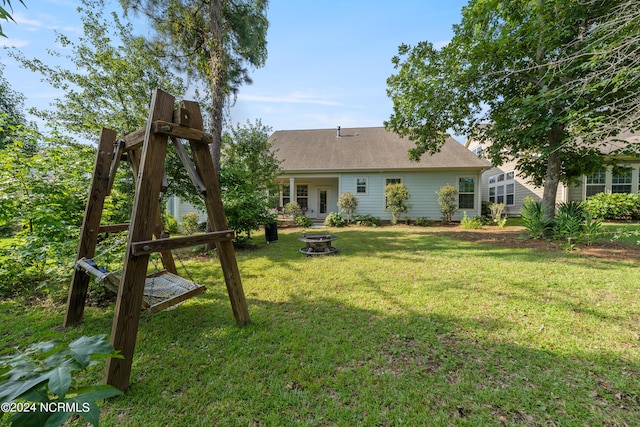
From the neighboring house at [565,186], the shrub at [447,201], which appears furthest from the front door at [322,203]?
the neighboring house at [565,186]

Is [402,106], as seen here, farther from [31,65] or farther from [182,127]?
[31,65]

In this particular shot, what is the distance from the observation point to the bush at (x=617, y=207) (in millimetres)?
11867

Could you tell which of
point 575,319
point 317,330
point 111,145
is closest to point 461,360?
point 317,330

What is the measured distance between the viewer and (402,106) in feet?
29.0

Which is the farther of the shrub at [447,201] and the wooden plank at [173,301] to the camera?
the shrub at [447,201]

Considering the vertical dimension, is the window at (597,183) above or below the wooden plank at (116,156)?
above

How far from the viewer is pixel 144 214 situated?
2.04 meters

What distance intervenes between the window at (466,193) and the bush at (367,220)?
475cm

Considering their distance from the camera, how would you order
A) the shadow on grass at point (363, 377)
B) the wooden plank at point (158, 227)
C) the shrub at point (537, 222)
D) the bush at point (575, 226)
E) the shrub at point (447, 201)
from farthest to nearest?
the shrub at point (447, 201), the shrub at point (537, 222), the bush at point (575, 226), the wooden plank at point (158, 227), the shadow on grass at point (363, 377)

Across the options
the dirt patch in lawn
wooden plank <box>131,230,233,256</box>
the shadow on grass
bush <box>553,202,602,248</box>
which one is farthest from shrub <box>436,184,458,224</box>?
wooden plank <box>131,230,233,256</box>

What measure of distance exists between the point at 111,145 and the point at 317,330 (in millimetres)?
3303

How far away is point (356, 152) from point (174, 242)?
14037 mm

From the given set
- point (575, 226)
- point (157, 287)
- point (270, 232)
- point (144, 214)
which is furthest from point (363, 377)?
point (575, 226)

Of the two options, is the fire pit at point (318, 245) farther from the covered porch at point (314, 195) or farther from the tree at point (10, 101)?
the tree at point (10, 101)
